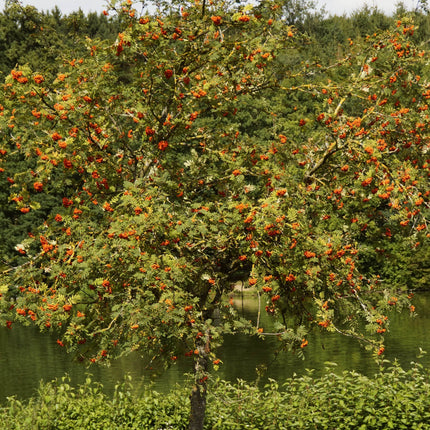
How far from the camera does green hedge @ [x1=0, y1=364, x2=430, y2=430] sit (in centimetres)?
1065

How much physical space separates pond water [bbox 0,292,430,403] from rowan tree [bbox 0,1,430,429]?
10427 mm

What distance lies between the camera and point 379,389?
11305 millimetres

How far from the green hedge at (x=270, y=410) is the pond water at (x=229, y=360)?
23.4ft

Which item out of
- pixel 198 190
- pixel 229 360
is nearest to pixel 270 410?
pixel 198 190

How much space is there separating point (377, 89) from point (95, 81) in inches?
166

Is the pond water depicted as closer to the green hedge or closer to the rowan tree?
the green hedge

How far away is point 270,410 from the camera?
1155 cm

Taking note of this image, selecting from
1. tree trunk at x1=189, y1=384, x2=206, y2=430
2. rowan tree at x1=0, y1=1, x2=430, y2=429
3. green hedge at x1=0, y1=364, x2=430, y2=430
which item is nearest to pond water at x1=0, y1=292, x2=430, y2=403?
green hedge at x1=0, y1=364, x2=430, y2=430

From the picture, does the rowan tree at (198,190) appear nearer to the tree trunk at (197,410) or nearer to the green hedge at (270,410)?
the tree trunk at (197,410)

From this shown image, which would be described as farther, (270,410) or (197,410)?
(270,410)

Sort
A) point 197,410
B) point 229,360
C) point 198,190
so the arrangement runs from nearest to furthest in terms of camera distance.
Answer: point 197,410 < point 198,190 < point 229,360

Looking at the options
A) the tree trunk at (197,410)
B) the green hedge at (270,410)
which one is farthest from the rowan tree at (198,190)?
the green hedge at (270,410)

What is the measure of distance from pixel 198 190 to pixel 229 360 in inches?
639

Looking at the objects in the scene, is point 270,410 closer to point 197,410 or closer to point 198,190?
point 197,410
